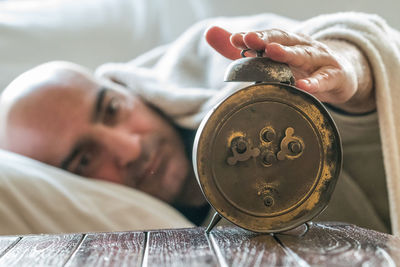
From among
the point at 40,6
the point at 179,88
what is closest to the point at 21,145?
the point at 179,88

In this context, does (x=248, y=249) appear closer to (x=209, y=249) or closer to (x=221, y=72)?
(x=209, y=249)

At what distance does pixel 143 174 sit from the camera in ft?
4.11

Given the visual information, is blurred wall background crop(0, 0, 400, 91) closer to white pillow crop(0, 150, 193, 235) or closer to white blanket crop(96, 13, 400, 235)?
white blanket crop(96, 13, 400, 235)

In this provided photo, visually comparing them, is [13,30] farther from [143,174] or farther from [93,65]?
[143,174]

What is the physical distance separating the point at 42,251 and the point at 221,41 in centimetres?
38

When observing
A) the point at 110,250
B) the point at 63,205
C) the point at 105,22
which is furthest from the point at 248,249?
the point at 105,22

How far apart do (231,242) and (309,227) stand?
0.13 m

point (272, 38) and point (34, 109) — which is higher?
point (272, 38)

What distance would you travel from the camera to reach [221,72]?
135 cm

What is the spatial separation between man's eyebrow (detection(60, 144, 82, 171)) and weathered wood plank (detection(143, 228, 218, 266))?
23.8 inches

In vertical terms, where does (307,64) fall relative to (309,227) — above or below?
above

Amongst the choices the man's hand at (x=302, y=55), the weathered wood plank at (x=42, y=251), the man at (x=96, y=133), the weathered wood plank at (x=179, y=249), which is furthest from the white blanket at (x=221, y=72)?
the weathered wood plank at (x=42, y=251)

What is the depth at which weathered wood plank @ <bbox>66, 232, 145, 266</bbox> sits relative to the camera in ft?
1.80

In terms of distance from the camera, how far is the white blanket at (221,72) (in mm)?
892
